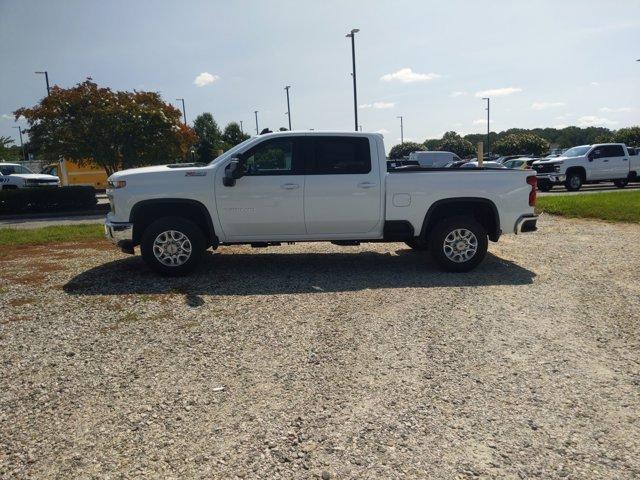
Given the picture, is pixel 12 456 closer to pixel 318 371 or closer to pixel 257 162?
pixel 318 371

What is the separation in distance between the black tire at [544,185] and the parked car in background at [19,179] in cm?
2158

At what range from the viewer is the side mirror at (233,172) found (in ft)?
22.1

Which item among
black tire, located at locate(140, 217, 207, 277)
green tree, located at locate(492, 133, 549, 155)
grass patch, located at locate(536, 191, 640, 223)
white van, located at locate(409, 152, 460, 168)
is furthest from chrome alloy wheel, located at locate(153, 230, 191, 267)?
green tree, located at locate(492, 133, 549, 155)

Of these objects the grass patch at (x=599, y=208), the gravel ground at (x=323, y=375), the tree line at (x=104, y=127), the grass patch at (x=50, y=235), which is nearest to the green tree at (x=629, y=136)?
the grass patch at (x=599, y=208)

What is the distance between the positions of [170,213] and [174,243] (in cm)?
46

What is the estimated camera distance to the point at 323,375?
3.92 m

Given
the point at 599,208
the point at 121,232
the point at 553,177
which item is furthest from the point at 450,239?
the point at 553,177

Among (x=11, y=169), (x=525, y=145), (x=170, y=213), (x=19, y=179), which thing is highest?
(x=525, y=145)

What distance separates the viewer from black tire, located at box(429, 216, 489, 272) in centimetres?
717

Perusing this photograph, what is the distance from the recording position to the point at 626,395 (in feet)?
11.5

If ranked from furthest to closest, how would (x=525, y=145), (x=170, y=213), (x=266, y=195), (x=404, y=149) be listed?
(x=525, y=145)
(x=404, y=149)
(x=170, y=213)
(x=266, y=195)

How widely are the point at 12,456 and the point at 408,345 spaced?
9.85 feet

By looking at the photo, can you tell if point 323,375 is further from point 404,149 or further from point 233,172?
point 404,149

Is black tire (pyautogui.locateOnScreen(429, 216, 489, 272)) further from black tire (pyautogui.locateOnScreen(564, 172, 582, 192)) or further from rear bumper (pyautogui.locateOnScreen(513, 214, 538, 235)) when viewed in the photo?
black tire (pyautogui.locateOnScreen(564, 172, 582, 192))
